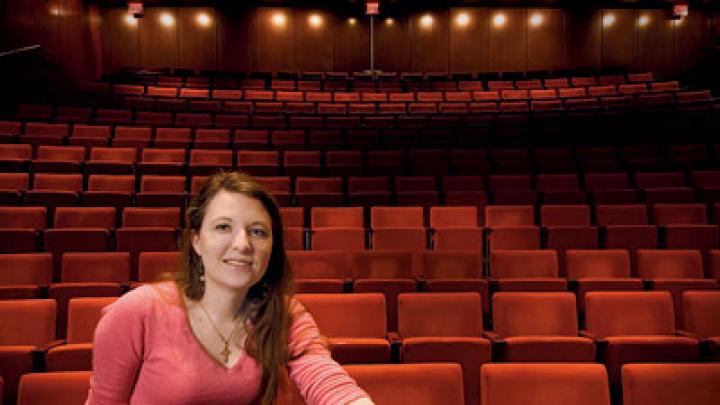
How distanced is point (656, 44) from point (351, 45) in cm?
172

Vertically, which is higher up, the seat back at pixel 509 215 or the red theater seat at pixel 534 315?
the seat back at pixel 509 215

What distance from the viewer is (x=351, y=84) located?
9.88ft

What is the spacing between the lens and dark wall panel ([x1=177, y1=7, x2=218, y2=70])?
10.7 ft

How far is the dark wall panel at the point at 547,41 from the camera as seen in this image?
3.35 metres

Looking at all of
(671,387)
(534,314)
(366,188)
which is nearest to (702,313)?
(534,314)

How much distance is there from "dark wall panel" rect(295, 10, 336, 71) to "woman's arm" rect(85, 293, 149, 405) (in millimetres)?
3190

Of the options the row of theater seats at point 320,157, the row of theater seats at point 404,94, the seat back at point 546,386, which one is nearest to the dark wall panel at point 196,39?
the row of theater seats at point 404,94

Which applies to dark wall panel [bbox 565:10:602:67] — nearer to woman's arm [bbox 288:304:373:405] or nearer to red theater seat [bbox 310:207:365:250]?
Result: red theater seat [bbox 310:207:365:250]

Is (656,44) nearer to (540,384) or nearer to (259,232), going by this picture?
(540,384)

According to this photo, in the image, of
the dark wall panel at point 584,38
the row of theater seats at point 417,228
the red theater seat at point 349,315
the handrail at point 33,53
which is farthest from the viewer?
the dark wall panel at point 584,38

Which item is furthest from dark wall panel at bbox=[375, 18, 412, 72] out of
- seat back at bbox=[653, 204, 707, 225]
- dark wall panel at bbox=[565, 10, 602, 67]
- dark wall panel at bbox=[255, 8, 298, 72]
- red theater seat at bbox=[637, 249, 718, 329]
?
red theater seat at bbox=[637, 249, 718, 329]

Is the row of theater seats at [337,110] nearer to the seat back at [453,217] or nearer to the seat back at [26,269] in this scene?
the seat back at [453,217]

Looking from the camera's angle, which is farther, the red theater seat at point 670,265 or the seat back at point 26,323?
the red theater seat at point 670,265

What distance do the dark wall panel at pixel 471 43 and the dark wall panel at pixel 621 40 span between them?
26.7 inches
